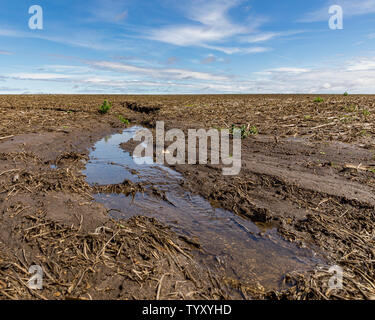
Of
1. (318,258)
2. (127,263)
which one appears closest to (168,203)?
(127,263)

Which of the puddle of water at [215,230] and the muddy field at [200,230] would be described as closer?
the muddy field at [200,230]

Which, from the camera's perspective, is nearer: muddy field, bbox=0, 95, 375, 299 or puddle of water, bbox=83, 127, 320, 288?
muddy field, bbox=0, 95, 375, 299

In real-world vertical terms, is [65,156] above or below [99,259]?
above

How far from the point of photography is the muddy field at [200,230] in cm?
344

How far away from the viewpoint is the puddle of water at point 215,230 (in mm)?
4027

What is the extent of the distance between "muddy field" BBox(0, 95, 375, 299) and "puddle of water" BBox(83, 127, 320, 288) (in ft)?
0.08

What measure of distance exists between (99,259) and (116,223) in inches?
43.3

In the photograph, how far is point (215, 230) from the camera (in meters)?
5.11

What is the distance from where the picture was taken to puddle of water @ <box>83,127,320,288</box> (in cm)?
403

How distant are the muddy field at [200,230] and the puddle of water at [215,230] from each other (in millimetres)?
25

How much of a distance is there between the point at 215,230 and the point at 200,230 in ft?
0.96

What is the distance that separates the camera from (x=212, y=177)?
763 cm

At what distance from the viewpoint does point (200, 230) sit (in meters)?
5.12
